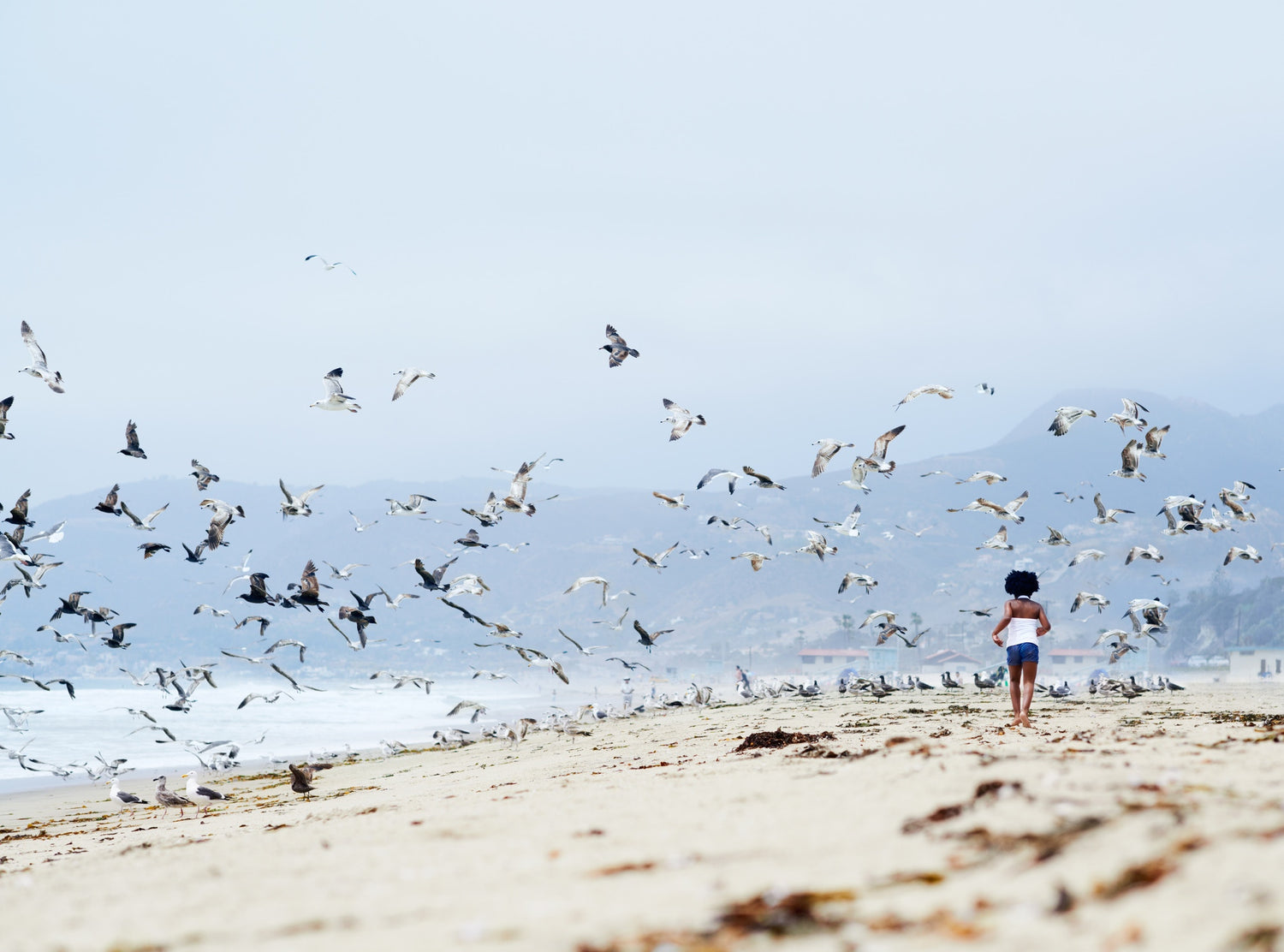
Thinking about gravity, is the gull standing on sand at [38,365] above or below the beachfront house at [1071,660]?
above

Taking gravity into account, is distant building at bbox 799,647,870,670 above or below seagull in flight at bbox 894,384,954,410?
below

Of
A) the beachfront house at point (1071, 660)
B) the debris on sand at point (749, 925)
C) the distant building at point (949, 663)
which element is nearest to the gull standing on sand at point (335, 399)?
the debris on sand at point (749, 925)

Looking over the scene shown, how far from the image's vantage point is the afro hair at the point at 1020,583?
51.6 feet

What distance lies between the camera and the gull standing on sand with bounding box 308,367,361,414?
21875mm

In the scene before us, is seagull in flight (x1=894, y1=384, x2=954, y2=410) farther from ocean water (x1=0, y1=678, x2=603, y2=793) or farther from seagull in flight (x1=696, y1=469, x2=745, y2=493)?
ocean water (x1=0, y1=678, x2=603, y2=793)

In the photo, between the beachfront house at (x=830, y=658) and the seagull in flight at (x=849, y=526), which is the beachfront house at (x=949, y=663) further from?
the seagull in flight at (x=849, y=526)

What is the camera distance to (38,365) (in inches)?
801

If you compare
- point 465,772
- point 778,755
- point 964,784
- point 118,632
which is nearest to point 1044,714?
point 778,755

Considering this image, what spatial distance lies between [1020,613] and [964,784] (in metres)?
8.88

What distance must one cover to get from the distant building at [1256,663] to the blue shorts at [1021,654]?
100 metres

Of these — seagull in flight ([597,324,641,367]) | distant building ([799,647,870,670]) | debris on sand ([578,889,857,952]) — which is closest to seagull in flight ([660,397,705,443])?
seagull in flight ([597,324,641,367])

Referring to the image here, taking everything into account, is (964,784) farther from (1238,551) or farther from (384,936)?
(1238,551)

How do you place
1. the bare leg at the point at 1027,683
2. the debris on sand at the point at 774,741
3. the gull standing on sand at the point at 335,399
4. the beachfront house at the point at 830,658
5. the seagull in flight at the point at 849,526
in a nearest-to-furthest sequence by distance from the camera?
the debris on sand at the point at 774,741 < the bare leg at the point at 1027,683 < the gull standing on sand at the point at 335,399 < the seagull in flight at the point at 849,526 < the beachfront house at the point at 830,658

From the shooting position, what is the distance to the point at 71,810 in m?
22.7
